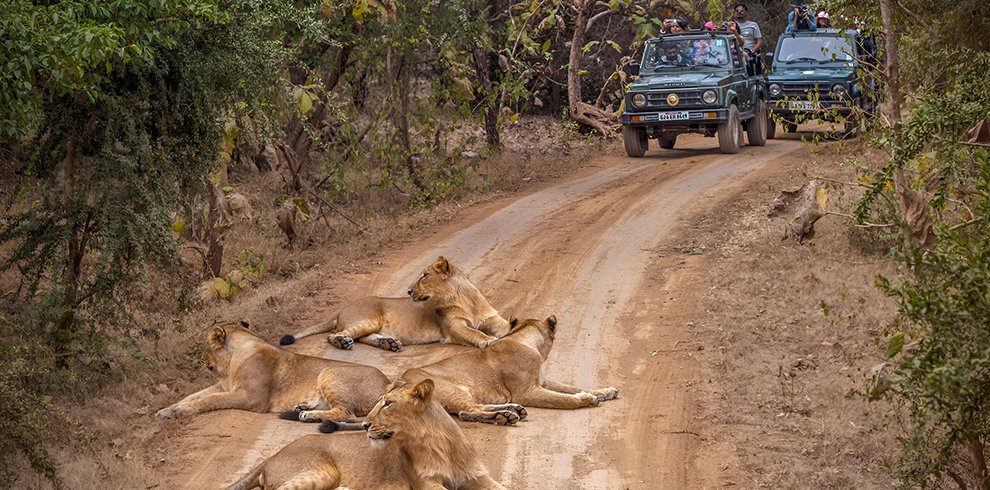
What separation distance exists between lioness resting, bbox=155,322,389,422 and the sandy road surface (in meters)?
0.13

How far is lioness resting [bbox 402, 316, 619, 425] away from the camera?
336 inches

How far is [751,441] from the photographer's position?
8.51m

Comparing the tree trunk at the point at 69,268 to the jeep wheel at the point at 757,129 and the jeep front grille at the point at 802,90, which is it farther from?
the jeep front grille at the point at 802,90

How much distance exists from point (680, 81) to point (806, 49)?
163 inches

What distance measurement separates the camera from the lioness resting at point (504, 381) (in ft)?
28.0

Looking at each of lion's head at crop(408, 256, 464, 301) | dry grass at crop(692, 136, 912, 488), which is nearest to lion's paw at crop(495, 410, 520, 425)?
dry grass at crop(692, 136, 912, 488)

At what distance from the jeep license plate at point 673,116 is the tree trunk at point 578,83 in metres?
3.19

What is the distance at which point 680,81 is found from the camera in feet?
68.2

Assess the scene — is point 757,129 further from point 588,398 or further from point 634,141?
point 588,398

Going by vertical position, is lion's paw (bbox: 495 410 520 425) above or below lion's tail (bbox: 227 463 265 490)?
below

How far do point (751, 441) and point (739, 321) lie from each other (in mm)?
3139

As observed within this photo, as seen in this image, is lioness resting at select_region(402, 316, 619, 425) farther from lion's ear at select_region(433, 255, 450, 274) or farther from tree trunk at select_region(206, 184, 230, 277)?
tree trunk at select_region(206, 184, 230, 277)

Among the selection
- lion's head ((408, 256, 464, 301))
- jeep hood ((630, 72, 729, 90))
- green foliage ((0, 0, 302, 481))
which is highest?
green foliage ((0, 0, 302, 481))

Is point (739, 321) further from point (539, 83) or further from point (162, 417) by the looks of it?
point (539, 83)
